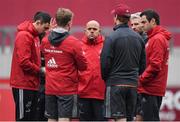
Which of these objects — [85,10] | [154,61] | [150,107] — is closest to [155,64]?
[154,61]

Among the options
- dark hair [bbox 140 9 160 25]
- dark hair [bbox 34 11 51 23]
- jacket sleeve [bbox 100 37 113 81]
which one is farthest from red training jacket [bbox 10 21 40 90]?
dark hair [bbox 140 9 160 25]

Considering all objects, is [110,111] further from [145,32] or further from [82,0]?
[82,0]

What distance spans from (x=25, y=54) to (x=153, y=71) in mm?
1791

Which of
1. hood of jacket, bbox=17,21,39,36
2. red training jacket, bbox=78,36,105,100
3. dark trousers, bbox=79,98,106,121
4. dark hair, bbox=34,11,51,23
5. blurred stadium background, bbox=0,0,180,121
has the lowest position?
dark trousers, bbox=79,98,106,121

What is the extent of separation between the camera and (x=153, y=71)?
36.7 ft

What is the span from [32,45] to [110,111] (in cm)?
152

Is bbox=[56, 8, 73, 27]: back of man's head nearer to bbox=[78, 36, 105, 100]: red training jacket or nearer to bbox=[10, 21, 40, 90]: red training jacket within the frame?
bbox=[10, 21, 40, 90]: red training jacket

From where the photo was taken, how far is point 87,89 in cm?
1149

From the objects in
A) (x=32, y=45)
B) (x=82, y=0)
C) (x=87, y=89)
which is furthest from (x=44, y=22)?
(x=82, y=0)

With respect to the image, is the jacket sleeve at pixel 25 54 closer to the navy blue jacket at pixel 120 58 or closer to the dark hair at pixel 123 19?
the navy blue jacket at pixel 120 58

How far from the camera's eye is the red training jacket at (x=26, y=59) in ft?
35.8

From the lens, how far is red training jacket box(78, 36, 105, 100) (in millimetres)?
11500

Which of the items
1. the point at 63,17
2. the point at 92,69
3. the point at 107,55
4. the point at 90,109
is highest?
the point at 63,17

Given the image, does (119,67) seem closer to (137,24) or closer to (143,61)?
(143,61)
